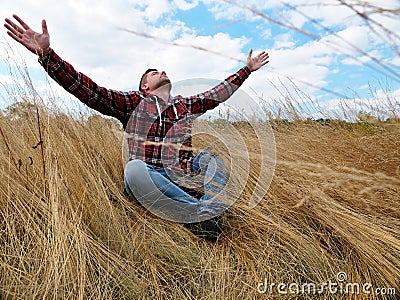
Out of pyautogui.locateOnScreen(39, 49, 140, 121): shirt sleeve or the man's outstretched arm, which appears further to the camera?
the man's outstretched arm

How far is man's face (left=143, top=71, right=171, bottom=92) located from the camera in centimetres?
191

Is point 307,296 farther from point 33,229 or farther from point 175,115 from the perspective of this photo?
point 175,115

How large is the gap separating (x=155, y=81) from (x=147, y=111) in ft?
0.54

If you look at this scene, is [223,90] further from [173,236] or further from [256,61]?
[173,236]

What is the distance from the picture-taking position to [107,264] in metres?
1.13

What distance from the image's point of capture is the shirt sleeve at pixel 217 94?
206 cm

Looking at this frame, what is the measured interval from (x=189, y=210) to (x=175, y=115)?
63 centimetres

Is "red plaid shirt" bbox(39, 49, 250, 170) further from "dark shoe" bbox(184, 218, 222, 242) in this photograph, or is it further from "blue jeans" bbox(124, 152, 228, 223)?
"dark shoe" bbox(184, 218, 222, 242)

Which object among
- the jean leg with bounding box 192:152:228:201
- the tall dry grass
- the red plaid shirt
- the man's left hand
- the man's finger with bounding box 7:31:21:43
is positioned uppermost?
the man's left hand

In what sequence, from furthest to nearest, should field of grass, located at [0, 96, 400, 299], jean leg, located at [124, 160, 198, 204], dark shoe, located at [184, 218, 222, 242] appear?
jean leg, located at [124, 160, 198, 204] → dark shoe, located at [184, 218, 222, 242] → field of grass, located at [0, 96, 400, 299]

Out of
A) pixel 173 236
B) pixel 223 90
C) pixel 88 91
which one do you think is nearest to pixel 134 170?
pixel 173 236

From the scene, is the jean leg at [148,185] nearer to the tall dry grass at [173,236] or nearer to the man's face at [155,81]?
the tall dry grass at [173,236]

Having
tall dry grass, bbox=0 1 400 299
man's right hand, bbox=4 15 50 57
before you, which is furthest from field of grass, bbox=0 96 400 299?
man's right hand, bbox=4 15 50 57

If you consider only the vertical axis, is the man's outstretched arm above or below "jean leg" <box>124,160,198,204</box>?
above
